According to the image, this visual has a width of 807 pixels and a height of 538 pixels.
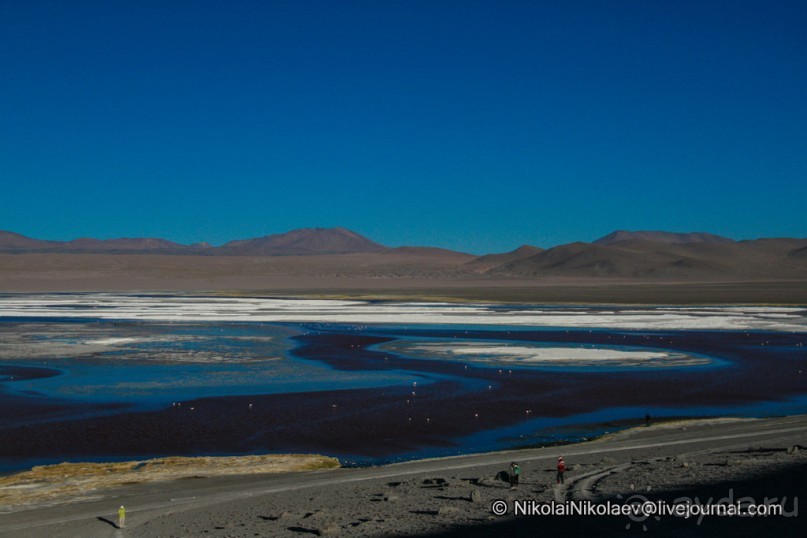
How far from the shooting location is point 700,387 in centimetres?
2577

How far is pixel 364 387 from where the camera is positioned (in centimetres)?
2566

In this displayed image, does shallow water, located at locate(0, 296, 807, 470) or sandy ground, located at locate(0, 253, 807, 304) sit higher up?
sandy ground, located at locate(0, 253, 807, 304)

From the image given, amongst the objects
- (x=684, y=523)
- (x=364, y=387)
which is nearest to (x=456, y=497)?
(x=684, y=523)

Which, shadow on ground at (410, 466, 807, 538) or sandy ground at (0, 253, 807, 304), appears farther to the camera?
sandy ground at (0, 253, 807, 304)

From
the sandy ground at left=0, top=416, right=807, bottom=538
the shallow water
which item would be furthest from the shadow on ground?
the shallow water

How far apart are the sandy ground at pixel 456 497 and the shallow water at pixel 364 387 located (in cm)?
269

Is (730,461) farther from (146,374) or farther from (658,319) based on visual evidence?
(658,319)

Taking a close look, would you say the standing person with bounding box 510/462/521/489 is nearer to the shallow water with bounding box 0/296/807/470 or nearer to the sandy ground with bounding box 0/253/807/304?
the shallow water with bounding box 0/296/807/470

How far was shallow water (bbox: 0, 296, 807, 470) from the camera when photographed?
60.9 feet

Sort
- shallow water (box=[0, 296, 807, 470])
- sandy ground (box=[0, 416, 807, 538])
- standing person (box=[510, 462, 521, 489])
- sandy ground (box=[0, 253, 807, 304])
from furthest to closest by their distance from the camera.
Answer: sandy ground (box=[0, 253, 807, 304]) < shallow water (box=[0, 296, 807, 470]) < standing person (box=[510, 462, 521, 489]) < sandy ground (box=[0, 416, 807, 538])

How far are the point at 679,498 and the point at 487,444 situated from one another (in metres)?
6.52

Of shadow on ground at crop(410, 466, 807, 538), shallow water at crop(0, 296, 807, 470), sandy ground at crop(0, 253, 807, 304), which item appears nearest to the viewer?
shadow on ground at crop(410, 466, 807, 538)

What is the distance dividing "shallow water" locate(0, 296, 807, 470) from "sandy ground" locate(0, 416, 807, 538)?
8.83 feet

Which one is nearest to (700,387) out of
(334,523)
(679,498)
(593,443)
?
(593,443)
